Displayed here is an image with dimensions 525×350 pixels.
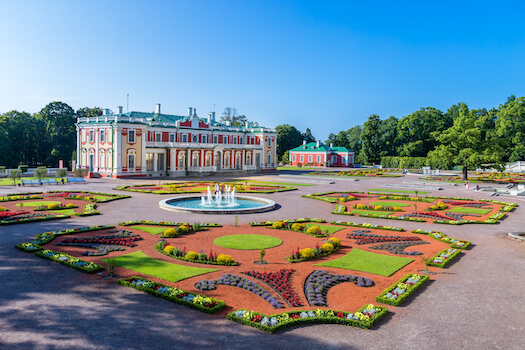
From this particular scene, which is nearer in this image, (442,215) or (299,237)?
(299,237)

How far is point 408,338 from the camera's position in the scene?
31.5 ft

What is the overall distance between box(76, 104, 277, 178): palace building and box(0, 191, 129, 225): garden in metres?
20.1

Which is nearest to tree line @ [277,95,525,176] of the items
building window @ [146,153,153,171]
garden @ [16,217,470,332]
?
building window @ [146,153,153,171]

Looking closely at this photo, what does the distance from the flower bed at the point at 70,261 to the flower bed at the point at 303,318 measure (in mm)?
6149

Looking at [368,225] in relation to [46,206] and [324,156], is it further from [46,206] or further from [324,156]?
[324,156]

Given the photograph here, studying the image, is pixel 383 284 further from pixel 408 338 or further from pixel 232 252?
pixel 232 252

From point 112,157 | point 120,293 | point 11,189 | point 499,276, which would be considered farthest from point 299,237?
point 112,157

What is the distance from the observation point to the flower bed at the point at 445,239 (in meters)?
18.0

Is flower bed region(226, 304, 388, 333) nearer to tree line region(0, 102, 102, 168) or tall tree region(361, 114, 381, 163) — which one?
tree line region(0, 102, 102, 168)

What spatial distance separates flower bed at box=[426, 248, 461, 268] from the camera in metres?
15.5

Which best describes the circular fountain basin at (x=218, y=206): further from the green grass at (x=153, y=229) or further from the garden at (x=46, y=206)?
the green grass at (x=153, y=229)

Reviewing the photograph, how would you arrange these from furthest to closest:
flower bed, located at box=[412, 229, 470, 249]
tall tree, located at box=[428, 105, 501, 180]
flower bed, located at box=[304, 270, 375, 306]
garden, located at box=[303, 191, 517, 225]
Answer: tall tree, located at box=[428, 105, 501, 180]
garden, located at box=[303, 191, 517, 225]
flower bed, located at box=[412, 229, 470, 249]
flower bed, located at box=[304, 270, 375, 306]

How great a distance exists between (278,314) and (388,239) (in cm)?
1074

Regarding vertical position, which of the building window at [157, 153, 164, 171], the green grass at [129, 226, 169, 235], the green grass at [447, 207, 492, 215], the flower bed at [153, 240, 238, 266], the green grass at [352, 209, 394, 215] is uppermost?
the building window at [157, 153, 164, 171]
